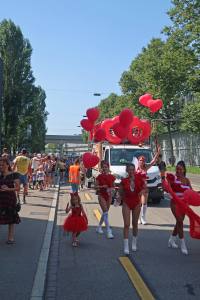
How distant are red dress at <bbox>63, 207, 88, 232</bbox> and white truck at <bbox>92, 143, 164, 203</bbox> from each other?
7.15m

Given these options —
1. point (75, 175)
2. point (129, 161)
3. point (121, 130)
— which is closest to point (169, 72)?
point (129, 161)

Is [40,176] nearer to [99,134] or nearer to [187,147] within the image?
[99,134]

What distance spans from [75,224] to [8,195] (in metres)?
1.44

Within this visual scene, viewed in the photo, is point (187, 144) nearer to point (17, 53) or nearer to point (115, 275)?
Answer: point (17, 53)

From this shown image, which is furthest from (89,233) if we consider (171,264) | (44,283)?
(44,283)

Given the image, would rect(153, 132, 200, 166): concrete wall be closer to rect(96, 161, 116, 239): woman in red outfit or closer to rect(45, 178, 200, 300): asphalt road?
rect(96, 161, 116, 239): woman in red outfit

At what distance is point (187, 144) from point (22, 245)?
216ft

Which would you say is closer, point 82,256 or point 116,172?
point 82,256

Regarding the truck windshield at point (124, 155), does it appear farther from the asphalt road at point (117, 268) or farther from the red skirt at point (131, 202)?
the red skirt at point (131, 202)

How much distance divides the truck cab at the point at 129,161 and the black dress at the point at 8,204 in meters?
7.64

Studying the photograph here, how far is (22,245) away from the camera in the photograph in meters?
9.19

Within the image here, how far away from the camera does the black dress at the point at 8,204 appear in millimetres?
9188

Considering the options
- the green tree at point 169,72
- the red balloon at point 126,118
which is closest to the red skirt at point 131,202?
the red balloon at point 126,118

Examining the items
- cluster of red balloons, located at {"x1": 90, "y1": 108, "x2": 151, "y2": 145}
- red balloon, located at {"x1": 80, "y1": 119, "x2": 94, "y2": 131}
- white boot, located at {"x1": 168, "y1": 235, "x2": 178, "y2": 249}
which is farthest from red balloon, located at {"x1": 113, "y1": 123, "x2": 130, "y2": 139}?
white boot, located at {"x1": 168, "y1": 235, "x2": 178, "y2": 249}
